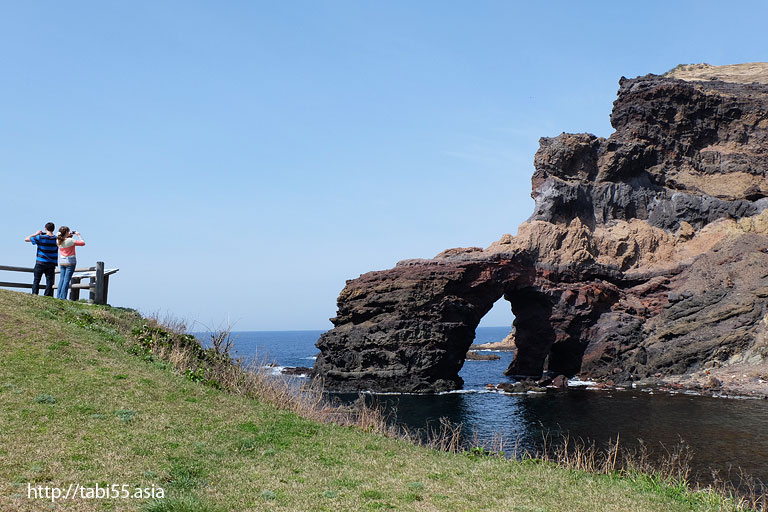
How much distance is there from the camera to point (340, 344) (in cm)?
6169

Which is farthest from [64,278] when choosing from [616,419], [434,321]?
[434,321]

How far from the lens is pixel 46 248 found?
23766 mm

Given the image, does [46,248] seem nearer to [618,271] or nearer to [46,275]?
[46,275]

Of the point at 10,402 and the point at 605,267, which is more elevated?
the point at 605,267

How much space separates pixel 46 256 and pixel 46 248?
47cm

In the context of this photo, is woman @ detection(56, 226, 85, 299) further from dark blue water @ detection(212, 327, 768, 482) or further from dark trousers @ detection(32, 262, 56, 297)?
dark blue water @ detection(212, 327, 768, 482)

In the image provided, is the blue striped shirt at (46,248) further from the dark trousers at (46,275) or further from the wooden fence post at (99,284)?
the wooden fence post at (99,284)

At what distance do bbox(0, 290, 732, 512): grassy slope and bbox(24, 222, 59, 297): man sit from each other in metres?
5.87

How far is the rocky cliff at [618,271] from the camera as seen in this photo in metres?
58.5

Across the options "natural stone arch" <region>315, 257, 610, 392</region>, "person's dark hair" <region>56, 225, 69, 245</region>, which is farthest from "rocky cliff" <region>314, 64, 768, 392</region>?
"person's dark hair" <region>56, 225, 69, 245</region>

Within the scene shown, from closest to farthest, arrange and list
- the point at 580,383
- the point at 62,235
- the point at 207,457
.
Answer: the point at 207,457 < the point at 62,235 < the point at 580,383

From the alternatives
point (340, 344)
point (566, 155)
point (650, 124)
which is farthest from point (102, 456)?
point (650, 124)

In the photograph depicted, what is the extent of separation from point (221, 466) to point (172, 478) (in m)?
1.31

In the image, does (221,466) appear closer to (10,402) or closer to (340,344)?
(10,402)
